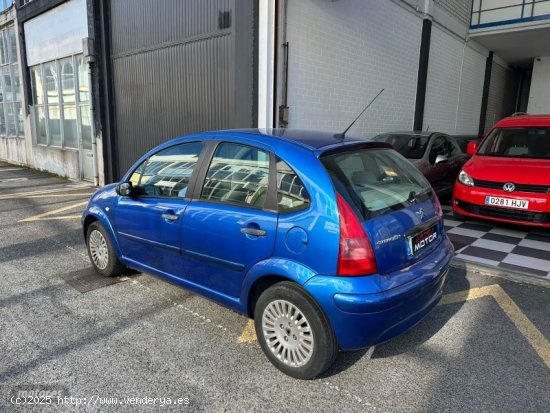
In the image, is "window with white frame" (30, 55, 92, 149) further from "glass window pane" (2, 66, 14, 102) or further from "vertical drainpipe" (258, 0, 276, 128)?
"vertical drainpipe" (258, 0, 276, 128)

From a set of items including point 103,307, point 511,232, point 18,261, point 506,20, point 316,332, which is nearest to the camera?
point 316,332

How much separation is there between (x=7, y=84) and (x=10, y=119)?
129cm

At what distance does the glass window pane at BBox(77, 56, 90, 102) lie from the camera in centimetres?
1065

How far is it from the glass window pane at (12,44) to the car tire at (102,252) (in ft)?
44.5

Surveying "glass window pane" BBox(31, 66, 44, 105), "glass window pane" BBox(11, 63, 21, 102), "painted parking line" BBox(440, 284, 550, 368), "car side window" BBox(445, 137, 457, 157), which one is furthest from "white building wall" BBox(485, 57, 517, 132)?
"glass window pane" BBox(11, 63, 21, 102)

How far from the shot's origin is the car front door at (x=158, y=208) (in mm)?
3349

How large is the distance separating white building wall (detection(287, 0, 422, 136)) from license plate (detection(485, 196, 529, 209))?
354 centimetres

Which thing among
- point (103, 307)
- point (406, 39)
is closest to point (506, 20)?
point (406, 39)

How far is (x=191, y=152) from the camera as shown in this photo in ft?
11.3

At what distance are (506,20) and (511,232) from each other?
11.8 meters

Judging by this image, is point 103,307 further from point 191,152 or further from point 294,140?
point 294,140

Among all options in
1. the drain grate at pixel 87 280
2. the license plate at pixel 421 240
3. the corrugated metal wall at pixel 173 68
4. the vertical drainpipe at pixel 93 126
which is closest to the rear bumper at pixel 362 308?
the license plate at pixel 421 240

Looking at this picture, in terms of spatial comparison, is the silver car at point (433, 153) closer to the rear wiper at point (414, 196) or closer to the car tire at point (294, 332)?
the rear wiper at point (414, 196)

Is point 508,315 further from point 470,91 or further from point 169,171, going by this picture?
point 470,91
